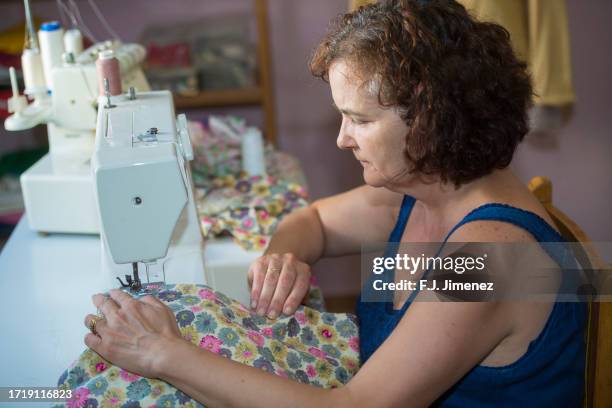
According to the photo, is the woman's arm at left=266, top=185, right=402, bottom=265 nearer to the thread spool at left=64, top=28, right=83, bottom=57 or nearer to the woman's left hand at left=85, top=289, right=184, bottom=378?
the woman's left hand at left=85, top=289, right=184, bottom=378

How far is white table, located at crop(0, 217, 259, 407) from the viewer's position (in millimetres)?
1313

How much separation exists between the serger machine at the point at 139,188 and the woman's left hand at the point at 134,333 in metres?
0.07

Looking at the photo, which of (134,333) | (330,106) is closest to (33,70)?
(134,333)

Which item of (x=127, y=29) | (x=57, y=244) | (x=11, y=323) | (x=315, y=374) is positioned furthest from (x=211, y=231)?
(x=127, y=29)

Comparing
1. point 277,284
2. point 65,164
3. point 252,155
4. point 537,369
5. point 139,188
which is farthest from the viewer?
point 252,155

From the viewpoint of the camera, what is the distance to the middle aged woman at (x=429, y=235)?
115 centimetres

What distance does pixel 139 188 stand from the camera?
1138 millimetres

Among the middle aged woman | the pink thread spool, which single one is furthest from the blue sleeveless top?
the pink thread spool

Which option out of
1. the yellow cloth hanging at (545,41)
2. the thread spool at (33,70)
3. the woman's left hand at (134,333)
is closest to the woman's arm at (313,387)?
the woman's left hand at (134,333)

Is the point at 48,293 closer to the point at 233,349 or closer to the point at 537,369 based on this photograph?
the point at 233,349

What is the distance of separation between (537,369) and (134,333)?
2.08 ft

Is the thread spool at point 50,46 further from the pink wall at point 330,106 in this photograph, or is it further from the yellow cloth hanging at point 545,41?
the pink wall at point 330,106

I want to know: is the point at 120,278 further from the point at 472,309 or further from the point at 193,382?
the point at 472,309

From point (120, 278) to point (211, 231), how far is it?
0.46 metres
